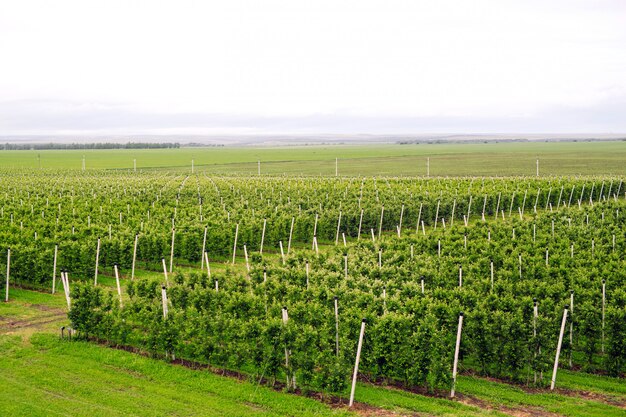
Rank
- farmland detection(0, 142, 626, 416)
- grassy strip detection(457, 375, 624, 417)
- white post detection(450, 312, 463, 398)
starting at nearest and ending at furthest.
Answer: grassy strip detection(457, 375, 624, 417)
farmland detection(0, 142, 626, 416)
white post detection(450, 312, 463, 398)

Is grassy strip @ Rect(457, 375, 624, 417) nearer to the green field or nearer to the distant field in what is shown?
the green field

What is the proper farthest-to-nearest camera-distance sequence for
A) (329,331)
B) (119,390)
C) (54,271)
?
(54,271)
(329,331)
(119,390)

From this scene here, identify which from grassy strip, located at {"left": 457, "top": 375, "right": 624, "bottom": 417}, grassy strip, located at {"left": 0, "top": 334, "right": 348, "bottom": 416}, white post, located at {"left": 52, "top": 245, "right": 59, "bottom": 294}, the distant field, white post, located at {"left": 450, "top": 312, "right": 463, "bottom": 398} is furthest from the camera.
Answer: the distant field

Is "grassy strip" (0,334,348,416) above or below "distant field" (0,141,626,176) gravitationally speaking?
below

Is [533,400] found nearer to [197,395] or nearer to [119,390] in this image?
[197,395]

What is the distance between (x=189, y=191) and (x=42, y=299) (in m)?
25.5

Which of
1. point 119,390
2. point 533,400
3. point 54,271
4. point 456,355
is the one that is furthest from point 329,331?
point 54,271

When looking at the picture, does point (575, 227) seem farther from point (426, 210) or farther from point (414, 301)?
point (414, 301)

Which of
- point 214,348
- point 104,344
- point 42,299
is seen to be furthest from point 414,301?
point 42,299

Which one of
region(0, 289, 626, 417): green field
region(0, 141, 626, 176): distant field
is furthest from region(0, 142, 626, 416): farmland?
region(0, 141, 626, 176): distant field

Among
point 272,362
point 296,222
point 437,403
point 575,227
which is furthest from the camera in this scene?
point 296,222

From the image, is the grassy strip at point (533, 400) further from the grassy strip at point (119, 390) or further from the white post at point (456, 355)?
the grassy strip at point (119, 390)

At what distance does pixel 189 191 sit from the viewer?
4697cm

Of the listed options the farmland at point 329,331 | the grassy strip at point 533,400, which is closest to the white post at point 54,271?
the farmland at point 329,331
